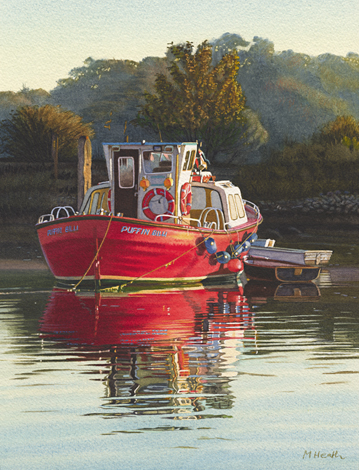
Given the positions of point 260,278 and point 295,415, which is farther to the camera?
point 260,278

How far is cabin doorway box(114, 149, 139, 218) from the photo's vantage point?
22.6 meters

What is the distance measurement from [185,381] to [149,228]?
10546 mm

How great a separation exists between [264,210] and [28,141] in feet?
55.7

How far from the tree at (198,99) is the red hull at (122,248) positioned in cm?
3623

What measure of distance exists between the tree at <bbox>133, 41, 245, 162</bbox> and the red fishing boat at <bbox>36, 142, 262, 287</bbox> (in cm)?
3315

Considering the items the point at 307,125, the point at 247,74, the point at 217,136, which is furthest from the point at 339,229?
the point at 247,74

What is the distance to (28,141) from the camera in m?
57.7

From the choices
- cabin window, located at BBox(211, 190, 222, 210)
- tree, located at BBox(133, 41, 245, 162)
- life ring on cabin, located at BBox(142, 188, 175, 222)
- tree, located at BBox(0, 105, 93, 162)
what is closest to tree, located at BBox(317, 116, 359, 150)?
tree, located at BBox(133, 41, 245, 162)

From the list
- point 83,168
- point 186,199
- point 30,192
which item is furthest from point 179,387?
point 30,192

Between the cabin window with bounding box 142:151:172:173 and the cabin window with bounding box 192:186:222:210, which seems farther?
the cabin window with bounding box 192:186:222:210

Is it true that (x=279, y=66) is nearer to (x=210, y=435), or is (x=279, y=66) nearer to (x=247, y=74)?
(x=247, y=74)
